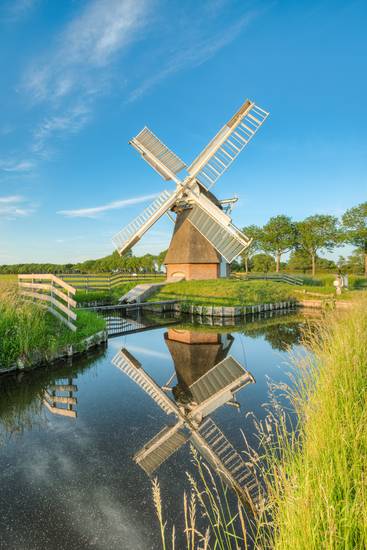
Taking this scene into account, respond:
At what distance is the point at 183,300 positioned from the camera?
17922mm

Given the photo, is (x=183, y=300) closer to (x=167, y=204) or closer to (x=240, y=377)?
(x=167, y=204)

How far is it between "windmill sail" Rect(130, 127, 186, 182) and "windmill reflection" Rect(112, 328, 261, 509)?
511 inches

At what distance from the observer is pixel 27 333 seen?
7254 millimetres

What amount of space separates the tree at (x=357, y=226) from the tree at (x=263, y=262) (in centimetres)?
1470

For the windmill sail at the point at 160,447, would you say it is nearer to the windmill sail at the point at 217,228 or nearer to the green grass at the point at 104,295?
the green grass at the point at 104,295

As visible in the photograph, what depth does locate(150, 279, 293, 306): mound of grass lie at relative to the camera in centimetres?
1745

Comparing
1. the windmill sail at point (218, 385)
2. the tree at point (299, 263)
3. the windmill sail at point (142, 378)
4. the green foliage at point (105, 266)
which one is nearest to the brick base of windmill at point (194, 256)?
the windmill sail at point (142, 378)

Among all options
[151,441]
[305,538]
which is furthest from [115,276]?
[305,538]

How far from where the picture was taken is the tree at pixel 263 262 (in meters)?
52.7

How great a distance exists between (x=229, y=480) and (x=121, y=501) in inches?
46.9

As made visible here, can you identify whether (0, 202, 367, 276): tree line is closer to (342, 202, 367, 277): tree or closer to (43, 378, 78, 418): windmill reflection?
(342, 202, 367, 277): tree

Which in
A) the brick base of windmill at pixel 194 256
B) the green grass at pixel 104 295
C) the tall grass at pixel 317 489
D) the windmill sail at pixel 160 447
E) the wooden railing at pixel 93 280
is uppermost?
the brick base of windmill at pixel 194 256

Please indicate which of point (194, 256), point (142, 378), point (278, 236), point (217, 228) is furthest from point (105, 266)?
point (142, 378)

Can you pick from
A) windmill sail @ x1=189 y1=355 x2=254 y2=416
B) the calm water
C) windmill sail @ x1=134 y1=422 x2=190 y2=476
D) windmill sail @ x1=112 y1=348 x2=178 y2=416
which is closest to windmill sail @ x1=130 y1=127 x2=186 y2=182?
windmill sail @ x1=112 y1=348 x2=178 y2=416
